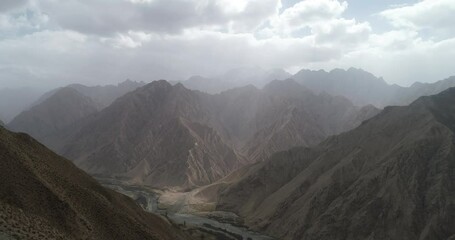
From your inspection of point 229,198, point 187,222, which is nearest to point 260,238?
point 187,222

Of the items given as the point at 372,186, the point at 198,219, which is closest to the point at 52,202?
the point at 372,186

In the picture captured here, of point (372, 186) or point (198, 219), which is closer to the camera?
point (372, 186)

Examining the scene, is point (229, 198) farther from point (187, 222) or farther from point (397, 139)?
point (397, 139)

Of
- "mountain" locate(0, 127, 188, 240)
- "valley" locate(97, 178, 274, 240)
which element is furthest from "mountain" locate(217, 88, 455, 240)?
"mountain" locate(0, 127, 188, 240)

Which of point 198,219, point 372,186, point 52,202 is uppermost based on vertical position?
point 52,202

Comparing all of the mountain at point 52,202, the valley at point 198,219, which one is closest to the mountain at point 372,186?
the valley at point 198,219

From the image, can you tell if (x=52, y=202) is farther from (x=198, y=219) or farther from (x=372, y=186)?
(x=198, y=219)

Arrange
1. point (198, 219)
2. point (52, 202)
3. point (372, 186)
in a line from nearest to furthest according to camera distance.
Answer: point (52, 202) → point (372, 186) → point (198, 219)
